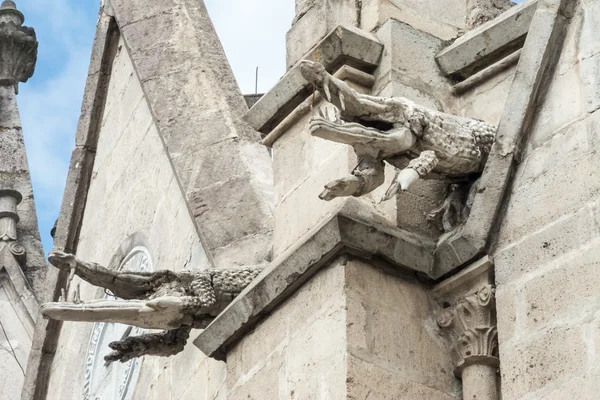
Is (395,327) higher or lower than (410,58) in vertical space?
lower

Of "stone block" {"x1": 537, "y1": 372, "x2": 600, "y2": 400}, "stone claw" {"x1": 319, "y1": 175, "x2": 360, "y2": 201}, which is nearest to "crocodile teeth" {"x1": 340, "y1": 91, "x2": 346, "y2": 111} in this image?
"stone claw" {"x1": 319, "y1": 175, "x2": 360, "y2": 201}

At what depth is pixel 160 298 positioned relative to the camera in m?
7.76

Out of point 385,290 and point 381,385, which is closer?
point 381,385

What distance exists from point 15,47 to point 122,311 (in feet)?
24.7

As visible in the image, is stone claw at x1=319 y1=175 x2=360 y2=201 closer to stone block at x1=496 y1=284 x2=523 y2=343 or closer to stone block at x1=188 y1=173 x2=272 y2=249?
stone block at x1=496 y1=284 x2=523 y2=343

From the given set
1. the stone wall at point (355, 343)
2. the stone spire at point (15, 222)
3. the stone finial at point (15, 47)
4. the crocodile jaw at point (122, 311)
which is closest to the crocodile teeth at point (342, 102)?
the stone wall at point (355, 343)

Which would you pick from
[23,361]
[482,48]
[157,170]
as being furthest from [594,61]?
[23,361]

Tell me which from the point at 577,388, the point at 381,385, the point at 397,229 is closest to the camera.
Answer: the point at 577,388

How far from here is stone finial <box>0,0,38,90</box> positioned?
48.2 feet

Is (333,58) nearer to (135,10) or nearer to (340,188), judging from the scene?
(340,188)

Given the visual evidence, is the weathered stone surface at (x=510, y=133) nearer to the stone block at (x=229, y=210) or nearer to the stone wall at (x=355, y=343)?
the stone wall at (x=355, y=343)

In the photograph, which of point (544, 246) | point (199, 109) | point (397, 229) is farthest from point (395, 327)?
point (199, 109)

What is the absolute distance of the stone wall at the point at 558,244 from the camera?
6.52 metres

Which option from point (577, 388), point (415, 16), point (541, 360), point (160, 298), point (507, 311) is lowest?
point (577, 388)
